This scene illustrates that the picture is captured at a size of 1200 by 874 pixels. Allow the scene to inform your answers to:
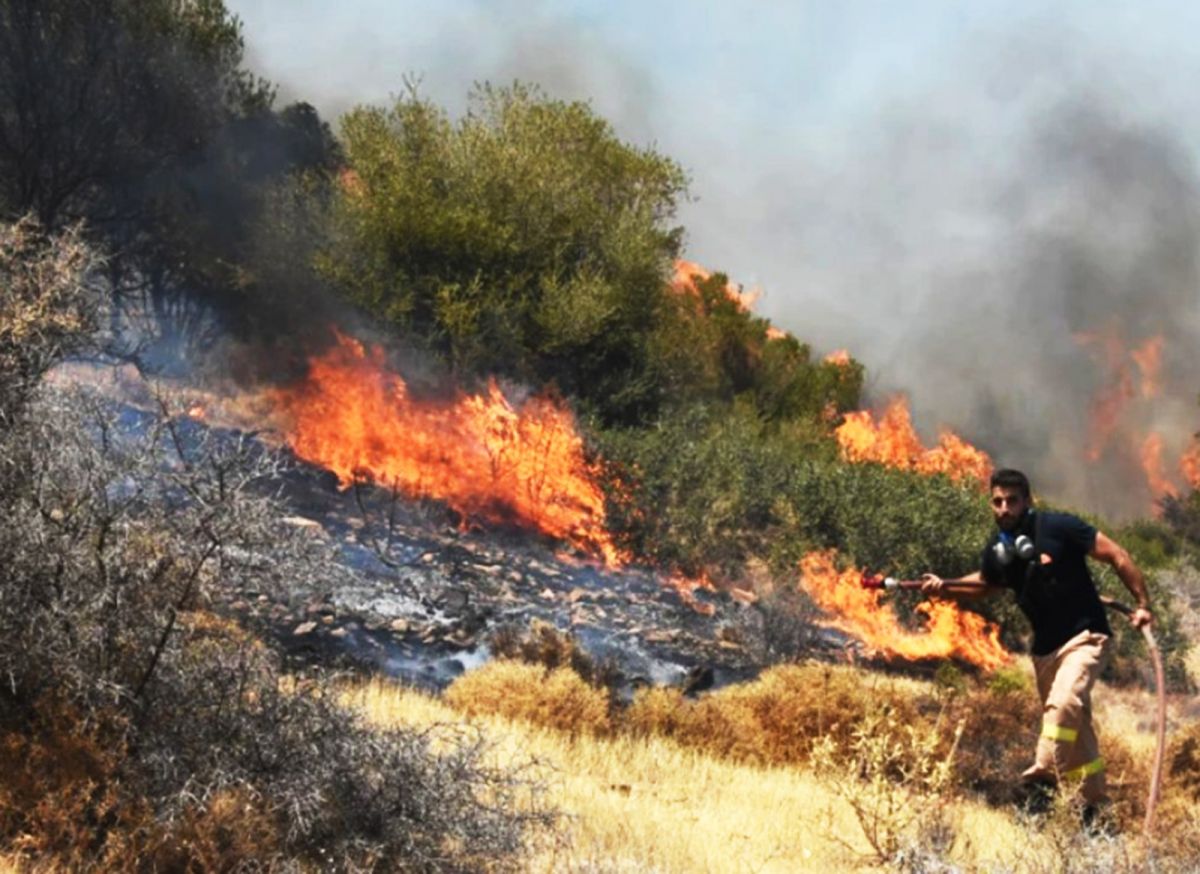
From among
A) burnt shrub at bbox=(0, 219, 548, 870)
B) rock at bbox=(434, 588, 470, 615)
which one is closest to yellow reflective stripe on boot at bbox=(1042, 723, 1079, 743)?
burnt shrub at bbox=(0, 219, 548, 870)

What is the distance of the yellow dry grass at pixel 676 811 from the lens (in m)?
6.08

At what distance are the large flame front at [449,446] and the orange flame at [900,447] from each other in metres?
10.6

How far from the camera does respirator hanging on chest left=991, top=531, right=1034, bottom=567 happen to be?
262 inches

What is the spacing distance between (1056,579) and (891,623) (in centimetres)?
1414

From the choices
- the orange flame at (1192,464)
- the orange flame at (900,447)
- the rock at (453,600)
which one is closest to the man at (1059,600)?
the rock at (453,600)

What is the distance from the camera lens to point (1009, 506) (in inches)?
272

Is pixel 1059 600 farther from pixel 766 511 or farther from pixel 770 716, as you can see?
pixel 766 511

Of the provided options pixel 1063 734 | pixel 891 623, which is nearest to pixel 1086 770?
Answer: pixel 1063 734

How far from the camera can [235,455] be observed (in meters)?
5.23

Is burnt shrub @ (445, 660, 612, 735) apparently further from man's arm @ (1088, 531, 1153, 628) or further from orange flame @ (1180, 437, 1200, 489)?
orange flame @ (1180, 437, 1200, 489)

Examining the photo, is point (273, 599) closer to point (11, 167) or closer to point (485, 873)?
point (485, 873)

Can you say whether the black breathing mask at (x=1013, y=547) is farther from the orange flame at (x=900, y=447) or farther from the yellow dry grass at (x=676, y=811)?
the orange flame at (x=900, y=447)

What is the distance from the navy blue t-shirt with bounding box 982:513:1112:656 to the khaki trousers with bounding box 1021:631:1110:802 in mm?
103

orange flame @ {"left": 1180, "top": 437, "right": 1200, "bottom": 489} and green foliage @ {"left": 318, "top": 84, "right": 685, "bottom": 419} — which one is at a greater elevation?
orange flame @ {"left": 1180, "top": 437, "right": 1200, "bottom": 489}
